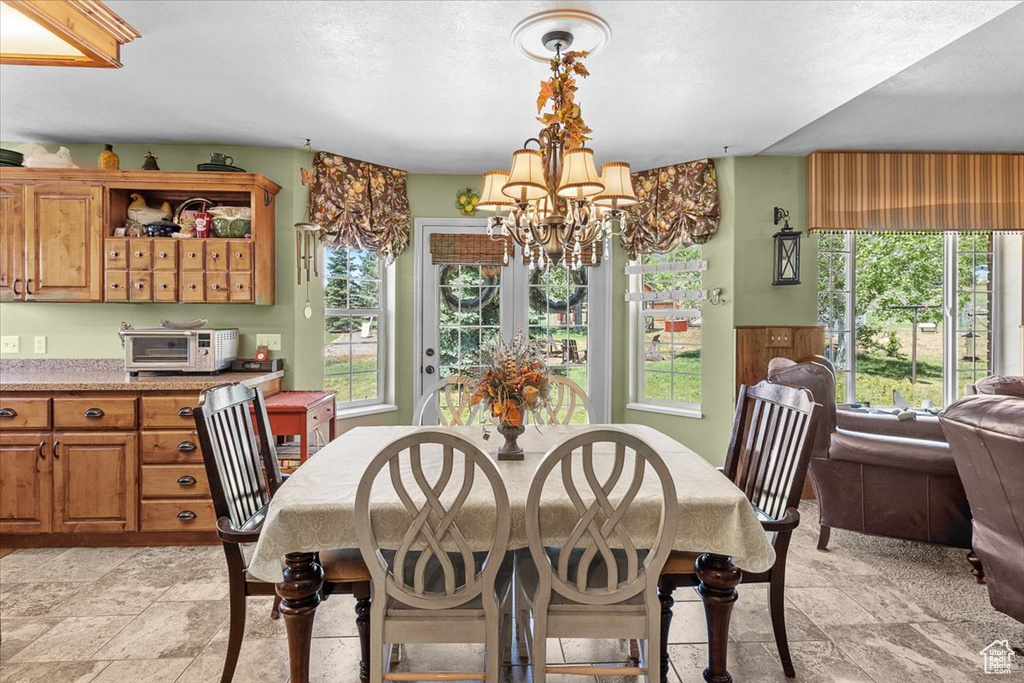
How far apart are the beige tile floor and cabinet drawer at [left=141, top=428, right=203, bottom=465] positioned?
0.57 metres

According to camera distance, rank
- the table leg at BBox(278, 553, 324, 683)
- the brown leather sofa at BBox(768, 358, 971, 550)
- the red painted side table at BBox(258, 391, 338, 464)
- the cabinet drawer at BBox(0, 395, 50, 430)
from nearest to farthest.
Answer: the table leg at BBox(278, 553, 324, 683)
the brown leather sofa at BBox(768, 358, 971, 550)
the cabinet drawer at BBox(0, 395, 50, 430)
the red painted side table at BBox(258, 391, 338, 464)

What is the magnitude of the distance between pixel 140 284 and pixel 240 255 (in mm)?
629

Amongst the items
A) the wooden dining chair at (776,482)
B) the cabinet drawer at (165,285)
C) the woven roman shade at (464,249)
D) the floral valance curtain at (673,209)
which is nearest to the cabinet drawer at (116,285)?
the cabinet drawer at (165,285)

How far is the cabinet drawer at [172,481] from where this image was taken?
310 centimetres

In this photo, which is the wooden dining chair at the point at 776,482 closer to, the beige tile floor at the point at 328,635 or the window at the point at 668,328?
the beige tile floor at the point at 328,635

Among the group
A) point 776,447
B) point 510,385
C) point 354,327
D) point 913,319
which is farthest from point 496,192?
point 913,319

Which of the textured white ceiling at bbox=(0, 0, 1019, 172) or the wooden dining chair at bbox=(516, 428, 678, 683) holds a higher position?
the textured white ceiling at bbox=(0, 0, 1019, 172)

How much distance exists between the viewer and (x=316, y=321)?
159 inches

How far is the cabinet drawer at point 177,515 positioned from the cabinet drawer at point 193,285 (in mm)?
1250

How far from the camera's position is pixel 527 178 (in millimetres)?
2166

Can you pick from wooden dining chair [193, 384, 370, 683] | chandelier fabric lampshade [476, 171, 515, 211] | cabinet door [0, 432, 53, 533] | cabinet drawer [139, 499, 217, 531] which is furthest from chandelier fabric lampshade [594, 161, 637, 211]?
cabinet door [0, 432, 53, 533]

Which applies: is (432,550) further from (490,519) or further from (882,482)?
(882,482)

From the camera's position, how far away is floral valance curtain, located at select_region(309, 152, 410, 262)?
3.94 meters

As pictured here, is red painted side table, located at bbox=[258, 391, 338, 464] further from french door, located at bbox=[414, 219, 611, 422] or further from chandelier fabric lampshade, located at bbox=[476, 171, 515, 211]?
chandelier fabric lampshade, located at bbox=[476, 171, 515, 211]
